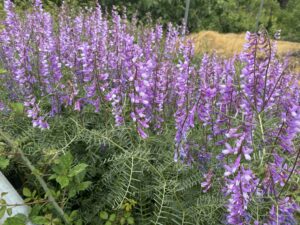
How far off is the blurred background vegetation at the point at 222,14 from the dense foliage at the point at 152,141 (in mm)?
5349

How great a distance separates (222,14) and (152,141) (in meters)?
7.09

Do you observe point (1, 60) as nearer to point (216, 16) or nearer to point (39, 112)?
point (39, 112)

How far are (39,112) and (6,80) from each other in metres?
0.82

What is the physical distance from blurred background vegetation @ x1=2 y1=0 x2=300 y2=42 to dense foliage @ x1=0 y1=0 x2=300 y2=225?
17.5 feet

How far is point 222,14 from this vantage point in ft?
28.5

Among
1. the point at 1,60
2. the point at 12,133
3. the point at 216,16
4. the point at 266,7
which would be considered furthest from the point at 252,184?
the point at 266,7

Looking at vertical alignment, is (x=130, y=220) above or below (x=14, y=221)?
below

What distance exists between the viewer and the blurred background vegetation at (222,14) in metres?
7.76

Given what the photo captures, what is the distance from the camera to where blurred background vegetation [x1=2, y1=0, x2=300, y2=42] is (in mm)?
7762

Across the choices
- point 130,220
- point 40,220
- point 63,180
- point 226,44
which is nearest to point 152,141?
point 130,220

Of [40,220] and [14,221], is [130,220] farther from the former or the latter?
[14,221]

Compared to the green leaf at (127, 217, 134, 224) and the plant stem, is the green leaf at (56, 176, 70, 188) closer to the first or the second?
the plant stem

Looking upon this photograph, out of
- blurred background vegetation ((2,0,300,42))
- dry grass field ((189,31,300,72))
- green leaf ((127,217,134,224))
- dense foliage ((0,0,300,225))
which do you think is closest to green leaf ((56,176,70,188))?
dense foliage ((0,0,300,225))

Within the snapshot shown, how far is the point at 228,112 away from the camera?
197cm
